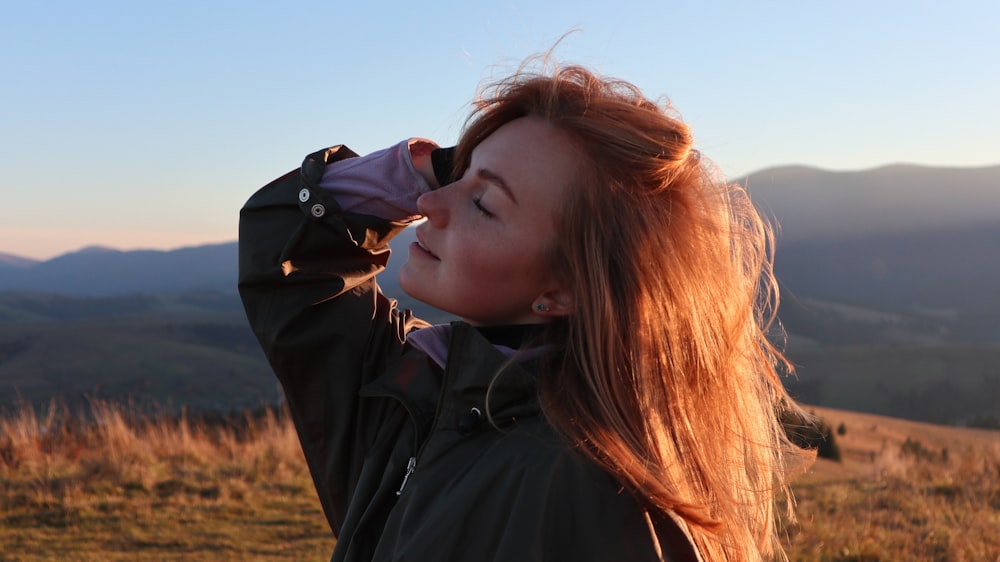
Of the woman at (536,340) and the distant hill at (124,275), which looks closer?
the woman at (536,340)

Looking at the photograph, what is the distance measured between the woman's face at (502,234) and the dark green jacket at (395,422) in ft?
0.45

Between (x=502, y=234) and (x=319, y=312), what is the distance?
21.2 inches

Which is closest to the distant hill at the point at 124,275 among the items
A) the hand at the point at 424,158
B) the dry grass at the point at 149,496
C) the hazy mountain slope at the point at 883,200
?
the hazy mountain slope at the point at 883,200

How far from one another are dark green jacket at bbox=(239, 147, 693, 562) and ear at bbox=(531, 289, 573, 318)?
181 millimetres

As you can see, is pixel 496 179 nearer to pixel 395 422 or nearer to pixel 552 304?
pixel 552 304

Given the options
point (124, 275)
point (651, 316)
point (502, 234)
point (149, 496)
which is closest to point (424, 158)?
point (502, 234)

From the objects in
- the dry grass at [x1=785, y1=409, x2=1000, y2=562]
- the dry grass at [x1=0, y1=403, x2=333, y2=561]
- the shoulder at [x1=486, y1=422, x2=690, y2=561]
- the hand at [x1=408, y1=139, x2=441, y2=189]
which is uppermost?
the hand at [x1=408, y1=139, x2=441, y2=189]

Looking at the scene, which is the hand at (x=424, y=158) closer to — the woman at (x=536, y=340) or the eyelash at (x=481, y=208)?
the woman at (x=536, y=340)

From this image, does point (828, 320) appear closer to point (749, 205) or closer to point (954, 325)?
point (954, 325)

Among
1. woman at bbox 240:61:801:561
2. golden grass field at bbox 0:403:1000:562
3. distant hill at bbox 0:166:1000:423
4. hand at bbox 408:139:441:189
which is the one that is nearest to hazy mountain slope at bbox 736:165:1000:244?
distant hill at bbox 0:166:1000:423

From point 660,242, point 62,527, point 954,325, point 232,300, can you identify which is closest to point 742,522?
point 660,242

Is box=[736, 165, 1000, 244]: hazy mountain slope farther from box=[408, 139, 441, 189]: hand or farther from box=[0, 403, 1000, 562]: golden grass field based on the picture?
box=[408, 139, 441, 189]: hand

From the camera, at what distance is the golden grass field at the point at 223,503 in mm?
5055

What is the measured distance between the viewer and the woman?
60.1 inches
